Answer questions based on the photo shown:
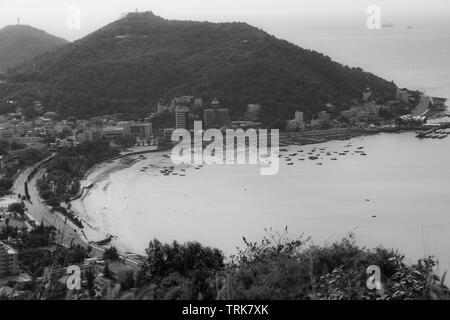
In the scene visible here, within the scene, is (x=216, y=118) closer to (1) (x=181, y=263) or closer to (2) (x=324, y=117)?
(2) (x=324, y=117)

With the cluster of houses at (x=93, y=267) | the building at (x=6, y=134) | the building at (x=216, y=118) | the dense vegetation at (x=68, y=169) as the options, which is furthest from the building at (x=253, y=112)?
the cluster of houses at (x=93, y=267)

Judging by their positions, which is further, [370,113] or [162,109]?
[370,113]

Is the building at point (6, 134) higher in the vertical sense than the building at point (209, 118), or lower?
lower

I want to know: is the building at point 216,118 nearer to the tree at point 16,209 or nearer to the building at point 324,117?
the building at point 324,117

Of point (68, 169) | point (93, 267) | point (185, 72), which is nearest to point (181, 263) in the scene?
point (93, 267)

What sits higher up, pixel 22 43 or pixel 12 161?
pixel 22 43

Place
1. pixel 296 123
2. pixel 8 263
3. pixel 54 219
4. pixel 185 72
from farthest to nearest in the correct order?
pixel 185 72 < pixel 296 123 < pixel 54 219 < pixel 8 263
